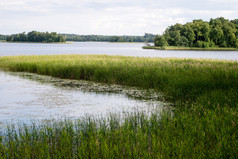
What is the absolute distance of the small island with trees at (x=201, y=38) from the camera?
85.8 metres

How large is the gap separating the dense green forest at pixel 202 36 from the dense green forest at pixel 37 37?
78.6 m

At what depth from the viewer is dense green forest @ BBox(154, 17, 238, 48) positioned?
8600 centimetres

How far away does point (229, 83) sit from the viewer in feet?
33.3

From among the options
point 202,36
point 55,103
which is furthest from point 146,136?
point 202,36

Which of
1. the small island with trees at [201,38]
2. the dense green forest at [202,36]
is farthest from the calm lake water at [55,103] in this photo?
the dense green forest at [202,36]

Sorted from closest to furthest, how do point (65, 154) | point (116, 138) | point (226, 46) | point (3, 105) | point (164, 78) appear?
point (65, 154) < point (116, 138) < point (3, 105) < point (164, 78) < point (226, 46)

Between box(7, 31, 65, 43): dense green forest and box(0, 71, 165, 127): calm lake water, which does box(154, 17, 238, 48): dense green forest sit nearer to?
box(0, 71, 165, 127): calm lake water

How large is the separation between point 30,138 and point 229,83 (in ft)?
25.9

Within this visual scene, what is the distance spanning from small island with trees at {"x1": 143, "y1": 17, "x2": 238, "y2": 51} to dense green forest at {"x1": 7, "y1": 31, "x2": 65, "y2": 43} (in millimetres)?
78616

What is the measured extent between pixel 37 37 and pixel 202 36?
101 metres

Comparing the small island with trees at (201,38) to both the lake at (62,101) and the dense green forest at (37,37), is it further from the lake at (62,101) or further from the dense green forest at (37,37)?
the dense green forest at (37,37)

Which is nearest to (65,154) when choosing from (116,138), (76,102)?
(116,138)

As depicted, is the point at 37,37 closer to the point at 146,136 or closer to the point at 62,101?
the point at 62,101

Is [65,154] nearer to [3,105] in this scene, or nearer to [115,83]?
[3,105]
